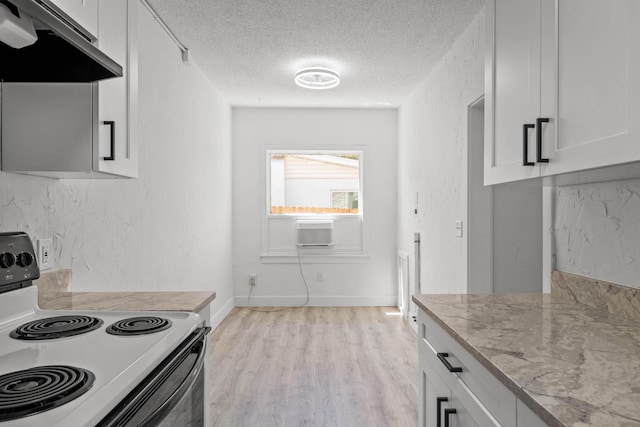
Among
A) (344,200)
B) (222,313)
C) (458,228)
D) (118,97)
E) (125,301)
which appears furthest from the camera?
(344,200)

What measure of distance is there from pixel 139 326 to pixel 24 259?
510 millimetres

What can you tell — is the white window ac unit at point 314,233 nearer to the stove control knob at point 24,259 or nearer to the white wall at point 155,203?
the white wall at point 155,203

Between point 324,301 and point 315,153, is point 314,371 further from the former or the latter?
point 315,153

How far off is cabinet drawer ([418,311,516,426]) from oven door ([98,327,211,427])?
77cm

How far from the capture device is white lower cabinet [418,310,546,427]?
98 cm

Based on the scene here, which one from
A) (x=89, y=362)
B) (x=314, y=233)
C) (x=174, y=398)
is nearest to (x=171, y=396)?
(x=174, y=398)

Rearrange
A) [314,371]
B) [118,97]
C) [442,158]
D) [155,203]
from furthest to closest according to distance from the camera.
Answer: [442,158] < [314,371] < [155,203] < [118,97]

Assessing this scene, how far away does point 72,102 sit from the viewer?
153 centimetres

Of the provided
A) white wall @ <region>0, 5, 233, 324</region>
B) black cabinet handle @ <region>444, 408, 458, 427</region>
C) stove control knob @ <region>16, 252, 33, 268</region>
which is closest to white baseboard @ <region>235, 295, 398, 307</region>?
Result: white wall @ <region>0, 5, 233, 324</region>

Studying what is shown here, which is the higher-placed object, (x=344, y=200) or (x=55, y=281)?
(x=344, y=200)

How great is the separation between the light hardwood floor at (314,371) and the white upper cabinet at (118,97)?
1.61 metres

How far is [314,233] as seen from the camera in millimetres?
5352

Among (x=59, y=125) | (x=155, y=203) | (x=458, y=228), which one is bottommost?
(x=458, y=228)

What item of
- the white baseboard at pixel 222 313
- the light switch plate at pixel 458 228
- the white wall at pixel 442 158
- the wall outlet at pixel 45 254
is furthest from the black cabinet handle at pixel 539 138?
the white baseboard at pixel 222 313
